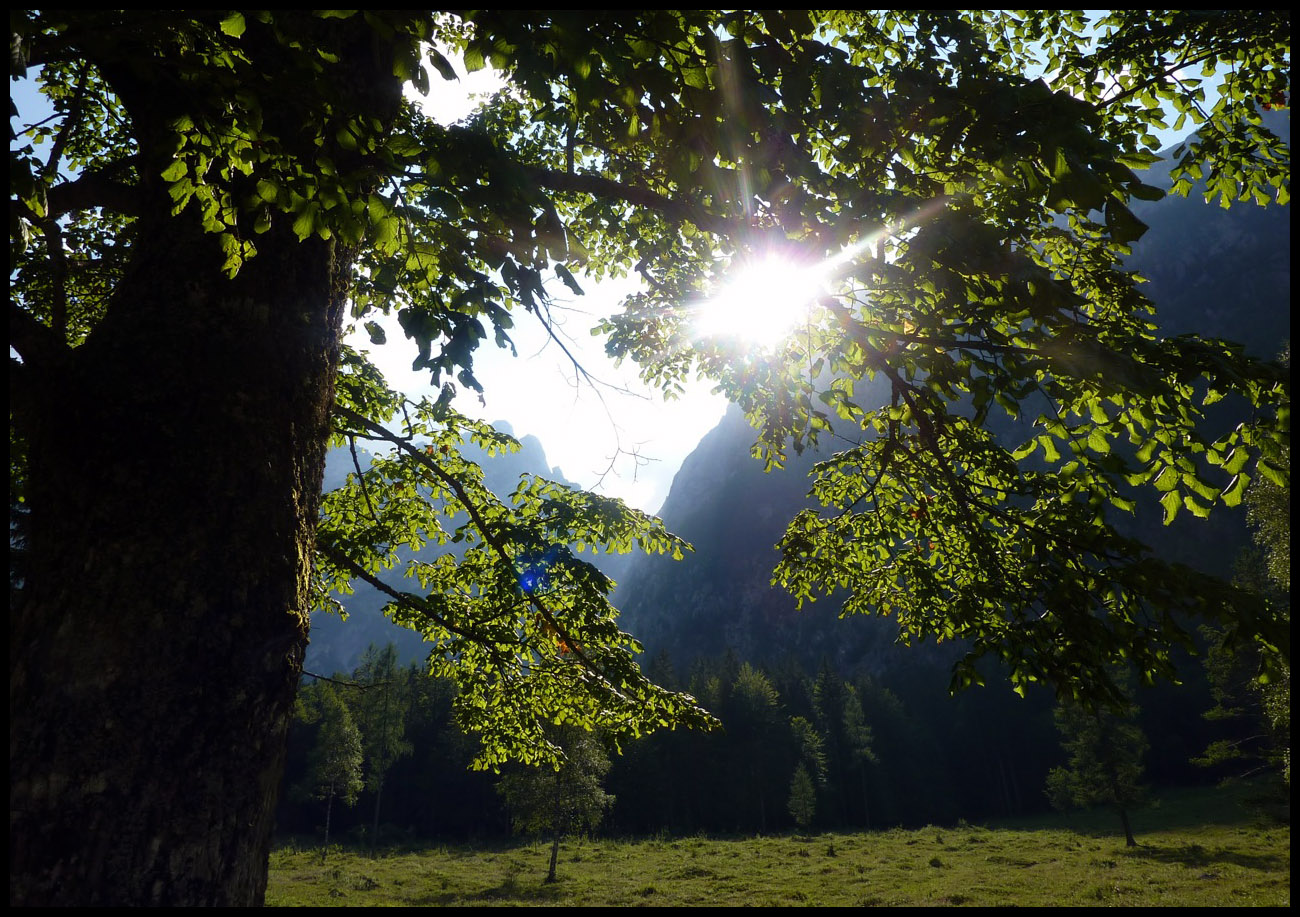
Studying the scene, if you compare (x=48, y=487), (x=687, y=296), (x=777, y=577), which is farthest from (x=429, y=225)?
(x=777, y=577)

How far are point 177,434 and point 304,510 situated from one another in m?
0.69

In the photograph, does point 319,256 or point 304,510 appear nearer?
point 304,510

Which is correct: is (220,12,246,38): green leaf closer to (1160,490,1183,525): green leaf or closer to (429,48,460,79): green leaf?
(429,48,460,79): green leaf

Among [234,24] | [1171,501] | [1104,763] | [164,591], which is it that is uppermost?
[234,24]

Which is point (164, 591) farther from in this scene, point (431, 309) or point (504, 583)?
point (504, 583)

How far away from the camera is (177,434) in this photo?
2.89m

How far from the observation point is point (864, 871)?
91.0ft

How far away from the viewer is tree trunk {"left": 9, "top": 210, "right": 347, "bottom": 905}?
93.7 inches

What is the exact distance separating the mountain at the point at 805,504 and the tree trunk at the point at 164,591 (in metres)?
109

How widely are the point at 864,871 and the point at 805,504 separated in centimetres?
8545

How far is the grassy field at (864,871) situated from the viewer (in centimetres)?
2159

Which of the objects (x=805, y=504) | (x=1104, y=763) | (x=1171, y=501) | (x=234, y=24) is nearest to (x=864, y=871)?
(x=1104, y=763)

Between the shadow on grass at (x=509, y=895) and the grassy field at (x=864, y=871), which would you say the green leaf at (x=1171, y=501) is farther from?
the shadow on grass at (x=509, y=895)

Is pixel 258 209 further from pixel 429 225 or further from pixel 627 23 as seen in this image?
pixel 627 23
